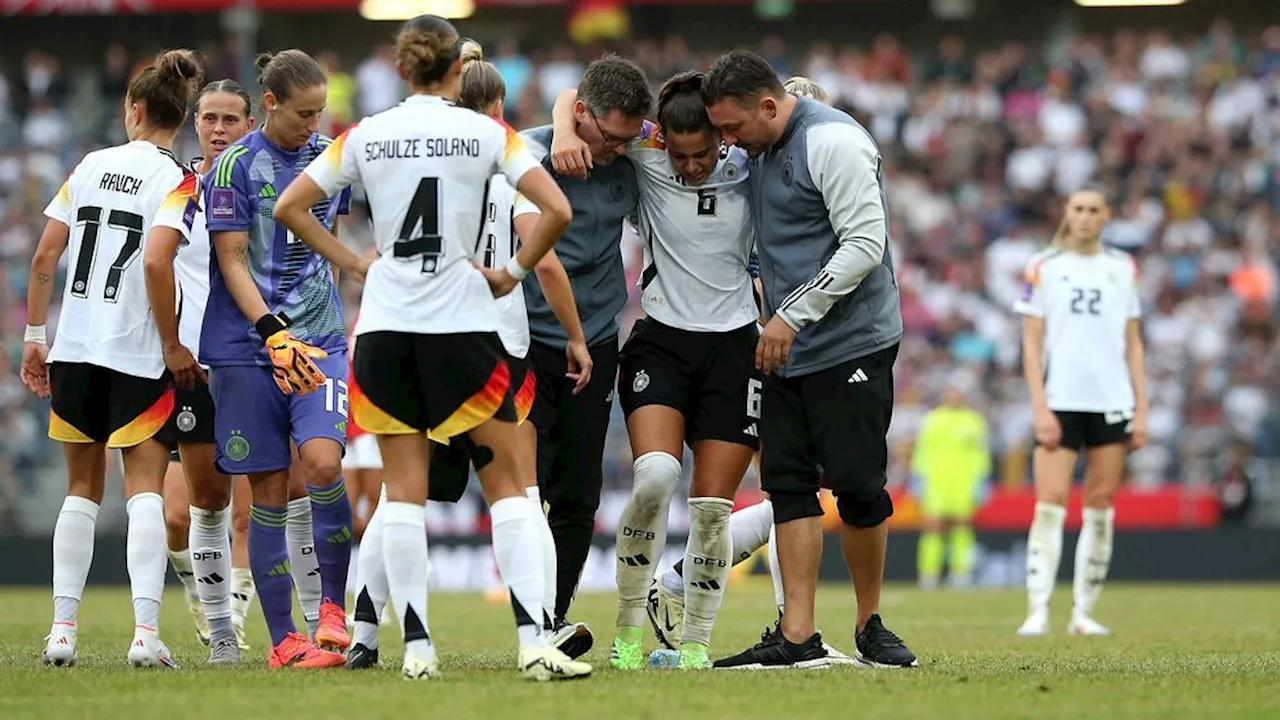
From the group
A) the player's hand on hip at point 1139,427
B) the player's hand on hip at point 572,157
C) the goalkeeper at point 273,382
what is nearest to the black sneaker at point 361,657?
the goalkeeper at point 273,382

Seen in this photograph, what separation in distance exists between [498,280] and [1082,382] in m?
6.88

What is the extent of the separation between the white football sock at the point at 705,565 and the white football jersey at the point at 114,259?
8.40ft

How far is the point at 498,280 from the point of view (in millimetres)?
6879

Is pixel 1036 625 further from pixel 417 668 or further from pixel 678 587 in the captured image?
pixel 417 668

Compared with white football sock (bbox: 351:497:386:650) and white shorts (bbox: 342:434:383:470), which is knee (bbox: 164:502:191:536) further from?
white shorts (bbox: 342:434:383:470)

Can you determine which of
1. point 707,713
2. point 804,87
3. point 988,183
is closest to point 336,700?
point 707,713

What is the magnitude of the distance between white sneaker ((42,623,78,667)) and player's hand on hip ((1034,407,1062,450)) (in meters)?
7.03

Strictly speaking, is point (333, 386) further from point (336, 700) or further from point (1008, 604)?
point (1008, 604)

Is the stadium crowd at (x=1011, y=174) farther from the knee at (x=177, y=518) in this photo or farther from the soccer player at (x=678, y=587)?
the soccer player at (x=678, y=587)

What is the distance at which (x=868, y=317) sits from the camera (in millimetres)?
8039

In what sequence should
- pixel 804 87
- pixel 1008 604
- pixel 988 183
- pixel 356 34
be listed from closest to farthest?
1. pixel 804 87
2. pixel 1008 604
3. pixel 988 183
4. pixel 356 34

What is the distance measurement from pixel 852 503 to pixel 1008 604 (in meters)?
8.94

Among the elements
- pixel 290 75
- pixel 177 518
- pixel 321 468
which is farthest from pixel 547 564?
pixel 177 518

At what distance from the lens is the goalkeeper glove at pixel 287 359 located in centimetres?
755
